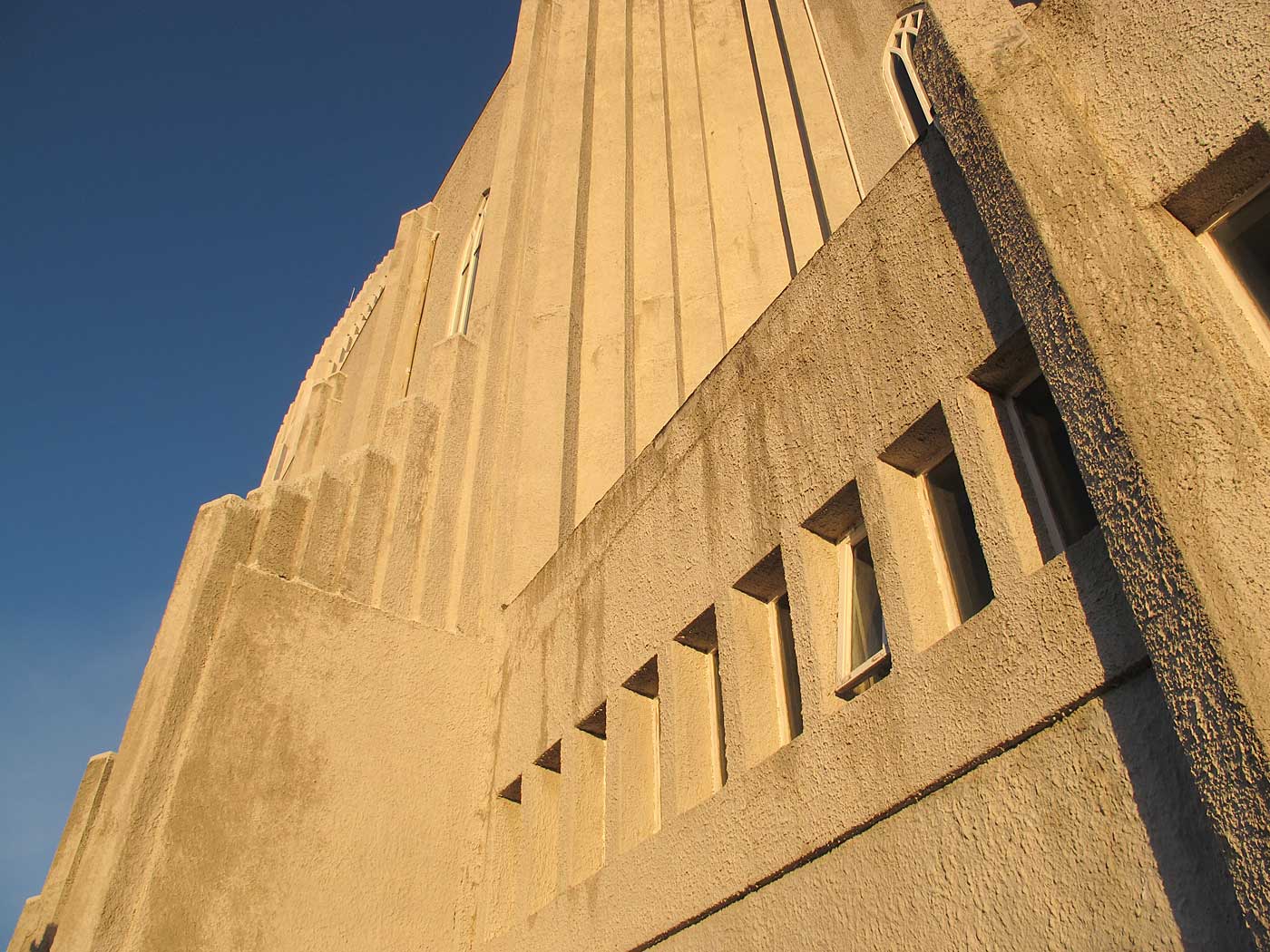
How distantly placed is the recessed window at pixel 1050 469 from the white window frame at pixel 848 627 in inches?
31.6

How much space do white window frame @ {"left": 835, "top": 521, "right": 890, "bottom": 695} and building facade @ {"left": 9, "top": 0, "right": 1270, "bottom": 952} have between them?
2 centimetres

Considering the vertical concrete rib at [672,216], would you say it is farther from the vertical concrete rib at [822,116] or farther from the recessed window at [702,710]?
the recessed window at [702,710]

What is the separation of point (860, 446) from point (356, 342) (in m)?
17.9

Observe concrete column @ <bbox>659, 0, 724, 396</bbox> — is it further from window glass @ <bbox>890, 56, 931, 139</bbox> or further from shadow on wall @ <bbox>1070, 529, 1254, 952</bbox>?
shadow on wall @ <bbox>1070, 529, 1254, 952</bbox>

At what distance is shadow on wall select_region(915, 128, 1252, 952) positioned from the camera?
108 inches


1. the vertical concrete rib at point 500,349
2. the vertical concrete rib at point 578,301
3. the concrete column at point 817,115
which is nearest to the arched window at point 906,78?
the concrete column at point 817,115

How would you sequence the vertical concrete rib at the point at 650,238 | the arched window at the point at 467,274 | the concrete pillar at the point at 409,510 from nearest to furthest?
the concrete pillar at the point at 409,510 < the vertical concrete rib at the point at 650,238 < the arched window at the point at 467,274

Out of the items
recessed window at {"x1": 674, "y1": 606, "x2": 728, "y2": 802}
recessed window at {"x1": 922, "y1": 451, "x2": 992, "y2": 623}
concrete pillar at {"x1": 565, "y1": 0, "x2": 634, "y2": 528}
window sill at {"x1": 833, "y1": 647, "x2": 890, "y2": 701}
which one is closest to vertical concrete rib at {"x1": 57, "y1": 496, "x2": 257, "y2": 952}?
recessed window at {"x1": 674, "y1": 606, "x2": 728, "y2": 802}

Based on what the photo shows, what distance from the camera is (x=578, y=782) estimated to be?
21.1ft

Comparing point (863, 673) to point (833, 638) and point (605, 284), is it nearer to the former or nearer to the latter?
point (833, 638)

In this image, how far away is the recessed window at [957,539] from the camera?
4.27m

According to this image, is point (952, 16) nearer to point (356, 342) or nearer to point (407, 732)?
point (407, 732)

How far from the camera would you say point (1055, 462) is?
4.06 metres

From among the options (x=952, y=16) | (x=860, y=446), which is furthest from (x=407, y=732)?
(x=952, y=16)
